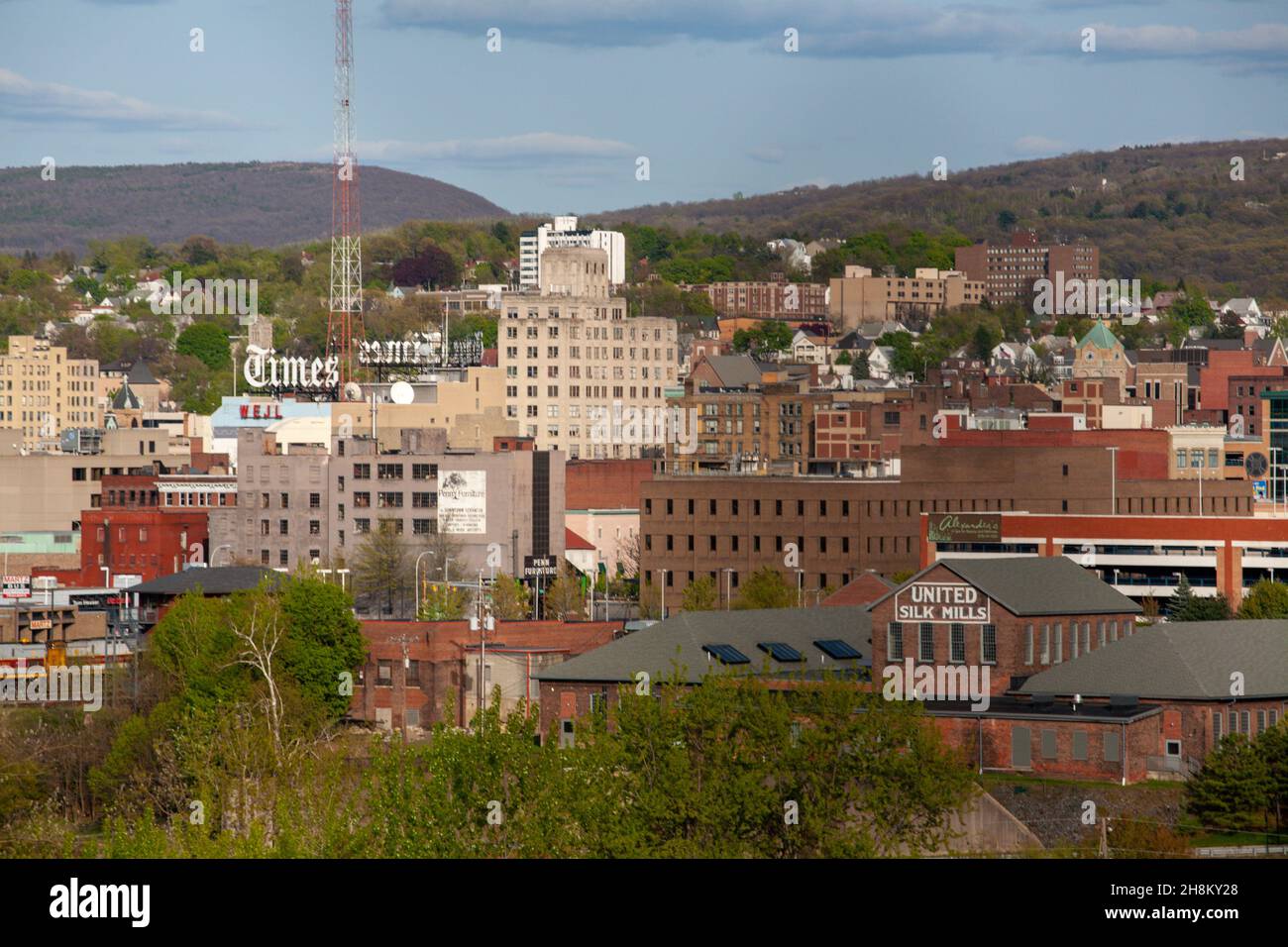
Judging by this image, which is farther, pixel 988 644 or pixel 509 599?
pixel 509 599

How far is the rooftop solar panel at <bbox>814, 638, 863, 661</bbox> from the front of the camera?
188ft

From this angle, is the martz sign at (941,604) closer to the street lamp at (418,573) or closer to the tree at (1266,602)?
the tree at (1266,602)

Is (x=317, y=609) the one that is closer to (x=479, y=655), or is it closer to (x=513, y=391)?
(x=479, y=655)

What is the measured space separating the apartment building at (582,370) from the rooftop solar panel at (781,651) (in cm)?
9258

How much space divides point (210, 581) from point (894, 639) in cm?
3279

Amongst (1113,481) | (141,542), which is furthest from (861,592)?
(141,542)

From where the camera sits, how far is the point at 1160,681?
51.0m

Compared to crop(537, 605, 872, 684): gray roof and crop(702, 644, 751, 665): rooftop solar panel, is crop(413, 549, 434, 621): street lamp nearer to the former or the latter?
crop(537, 605, 872, 684): gray roof

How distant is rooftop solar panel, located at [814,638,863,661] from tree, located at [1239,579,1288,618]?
17.2 m

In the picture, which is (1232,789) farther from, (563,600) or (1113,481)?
(1113,481)

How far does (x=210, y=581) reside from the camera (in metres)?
81.1

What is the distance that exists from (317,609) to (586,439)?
86.0 metres
